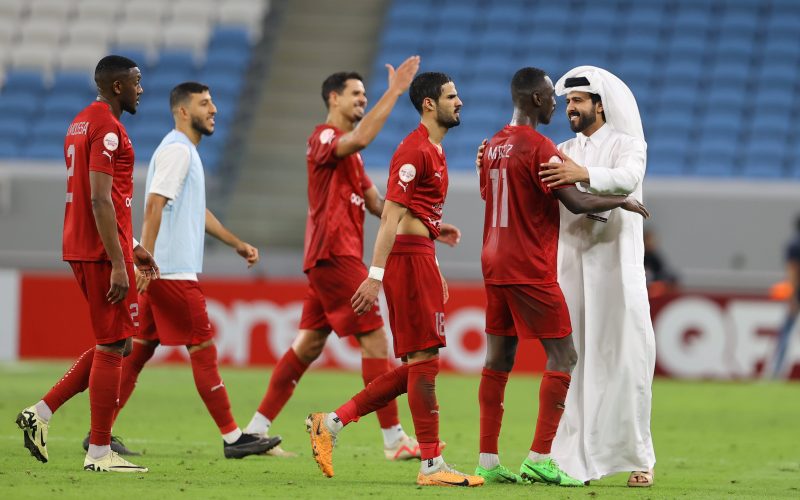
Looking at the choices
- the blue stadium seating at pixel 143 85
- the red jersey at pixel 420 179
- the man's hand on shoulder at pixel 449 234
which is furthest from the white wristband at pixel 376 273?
the blue stadium seating at pixel 143 85

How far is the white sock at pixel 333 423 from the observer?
6.52 meters

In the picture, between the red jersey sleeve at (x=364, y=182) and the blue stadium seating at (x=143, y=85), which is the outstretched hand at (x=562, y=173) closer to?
the red jersey sleeve at (x=364, y=182)

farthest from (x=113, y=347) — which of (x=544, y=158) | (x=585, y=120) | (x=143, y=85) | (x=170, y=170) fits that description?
(x=143, y=85)

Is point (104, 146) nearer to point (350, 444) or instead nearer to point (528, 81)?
point (528, 81)

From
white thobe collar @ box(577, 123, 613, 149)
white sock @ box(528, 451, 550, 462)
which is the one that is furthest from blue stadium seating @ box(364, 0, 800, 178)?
white sock @ box(528, 451, 550, 462)

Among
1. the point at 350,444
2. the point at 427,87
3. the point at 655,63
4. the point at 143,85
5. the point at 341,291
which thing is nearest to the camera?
the point at 427,87

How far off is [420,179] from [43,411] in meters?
2.48

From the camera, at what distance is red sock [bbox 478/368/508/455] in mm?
6672

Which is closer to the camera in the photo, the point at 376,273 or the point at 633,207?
the point at 376,273

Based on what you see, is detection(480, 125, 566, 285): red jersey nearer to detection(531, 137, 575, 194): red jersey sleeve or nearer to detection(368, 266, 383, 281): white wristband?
detection(531, 137, 575, 194): red jersey sleeve

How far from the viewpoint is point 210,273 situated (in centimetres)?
1608

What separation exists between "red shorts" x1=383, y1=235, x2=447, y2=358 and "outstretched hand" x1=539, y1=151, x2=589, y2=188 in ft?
2.42

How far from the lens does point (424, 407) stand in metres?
6.50

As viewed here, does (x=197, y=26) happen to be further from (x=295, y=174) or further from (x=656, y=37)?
(x=656, y=37)
